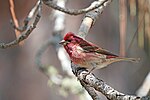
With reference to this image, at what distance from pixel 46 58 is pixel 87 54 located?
1653 mm

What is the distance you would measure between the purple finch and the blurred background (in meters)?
1.44

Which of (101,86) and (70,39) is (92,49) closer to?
(70,39)

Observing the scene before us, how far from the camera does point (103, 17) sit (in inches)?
150

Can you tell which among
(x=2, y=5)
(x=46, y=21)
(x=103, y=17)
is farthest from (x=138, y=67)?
(x=2, y=5)

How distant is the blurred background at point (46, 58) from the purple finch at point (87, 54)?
4.73 feet

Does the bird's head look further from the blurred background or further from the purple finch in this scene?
the blurred background

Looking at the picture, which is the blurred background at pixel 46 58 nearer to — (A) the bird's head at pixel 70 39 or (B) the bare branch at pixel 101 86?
(A) the bird's head at pixel 70 39

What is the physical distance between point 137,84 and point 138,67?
0.16 metres

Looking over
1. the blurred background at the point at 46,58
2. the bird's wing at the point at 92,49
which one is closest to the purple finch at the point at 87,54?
the bird's wing at the point at 92,49

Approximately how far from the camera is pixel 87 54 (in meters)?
2.24

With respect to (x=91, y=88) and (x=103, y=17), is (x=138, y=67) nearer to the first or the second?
(x=103, y=17)

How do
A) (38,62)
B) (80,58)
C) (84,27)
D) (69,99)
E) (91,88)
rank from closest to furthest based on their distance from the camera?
(91,88), (84,27), (80,58), (38,62), (69,99)

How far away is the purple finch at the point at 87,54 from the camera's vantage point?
217 cm

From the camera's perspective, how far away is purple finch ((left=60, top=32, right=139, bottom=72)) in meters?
2.17
